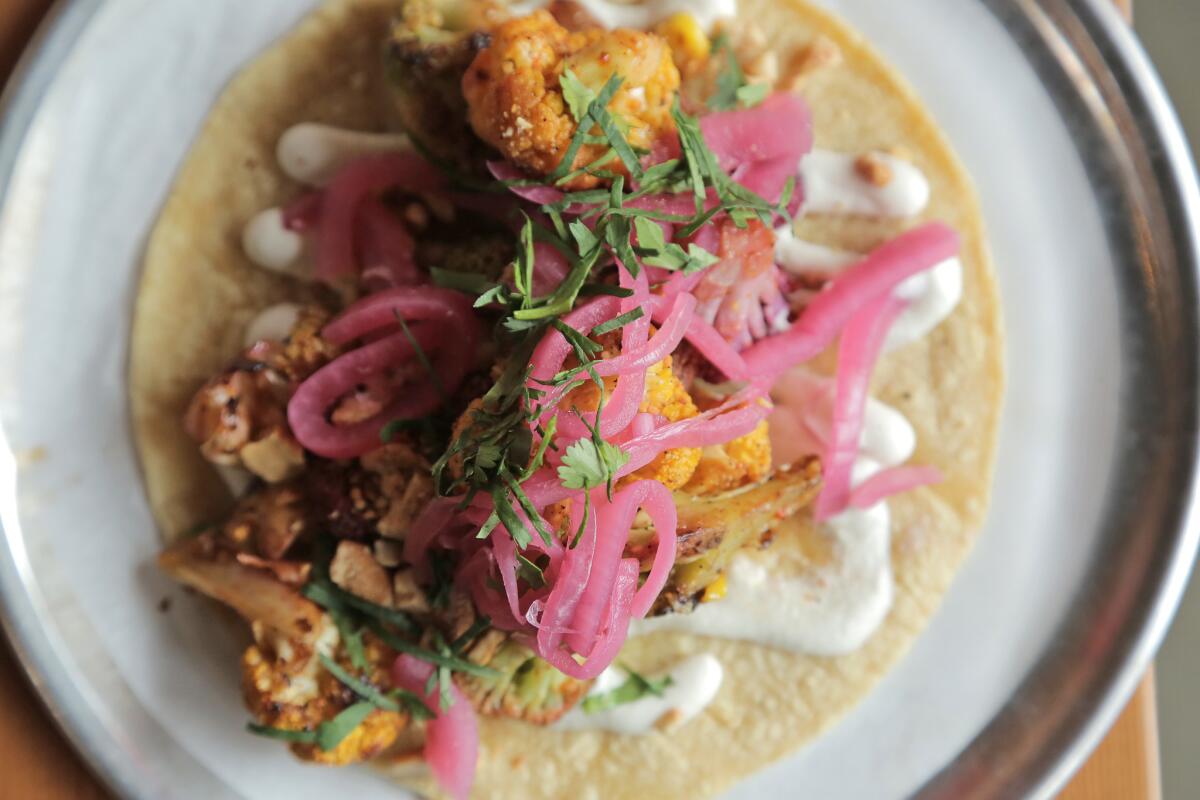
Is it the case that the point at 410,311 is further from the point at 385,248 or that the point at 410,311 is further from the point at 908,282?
the point at 908,282

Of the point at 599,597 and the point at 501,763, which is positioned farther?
the point at 501,763

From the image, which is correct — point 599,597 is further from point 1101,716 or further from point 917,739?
point 1101,716

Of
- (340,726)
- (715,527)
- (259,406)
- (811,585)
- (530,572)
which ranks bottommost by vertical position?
(811,585)

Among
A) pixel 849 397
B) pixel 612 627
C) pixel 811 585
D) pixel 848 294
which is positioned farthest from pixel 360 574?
pixel 848 294

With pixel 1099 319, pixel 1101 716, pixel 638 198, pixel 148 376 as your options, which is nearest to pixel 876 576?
pixel 1101 716

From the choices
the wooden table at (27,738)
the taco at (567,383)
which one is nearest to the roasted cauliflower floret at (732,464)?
the taco at (567,383)

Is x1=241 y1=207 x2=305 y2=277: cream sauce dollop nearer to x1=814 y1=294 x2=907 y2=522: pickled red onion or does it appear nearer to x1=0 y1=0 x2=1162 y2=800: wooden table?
x1=0 y1=0 x2=1162 y2=800: wooden table
